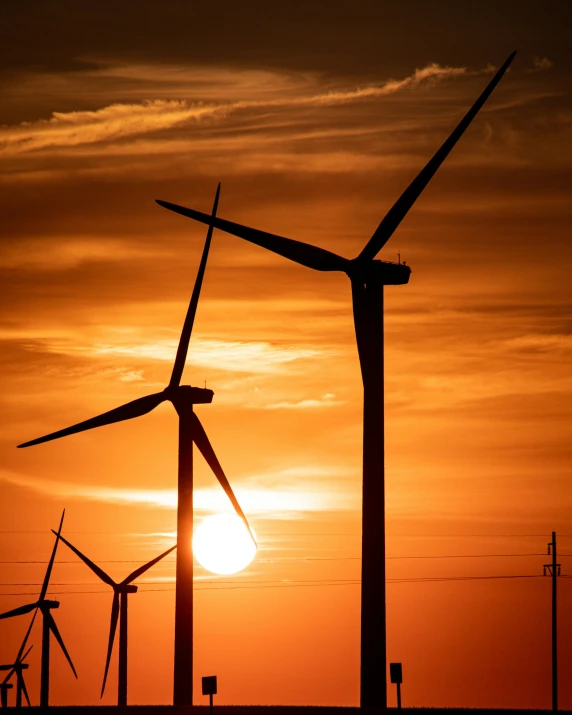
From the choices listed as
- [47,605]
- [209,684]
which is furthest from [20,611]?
[209,684]

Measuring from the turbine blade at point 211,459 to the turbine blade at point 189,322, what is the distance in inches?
113

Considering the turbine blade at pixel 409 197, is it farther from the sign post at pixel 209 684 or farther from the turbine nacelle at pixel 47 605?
the turbine nacelle at pixel 47 605

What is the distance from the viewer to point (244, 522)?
100m

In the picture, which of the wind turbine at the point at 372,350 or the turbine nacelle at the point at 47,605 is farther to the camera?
the turbine nacelle at the point at 47,605

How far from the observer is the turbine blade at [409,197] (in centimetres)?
8350

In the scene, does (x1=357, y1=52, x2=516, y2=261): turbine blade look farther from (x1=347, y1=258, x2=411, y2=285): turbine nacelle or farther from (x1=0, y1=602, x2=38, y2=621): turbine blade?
(x1=0, y1=602, x2=38, y2=621): turbine blade

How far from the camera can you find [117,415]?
4193 inches

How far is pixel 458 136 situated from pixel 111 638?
5597cm

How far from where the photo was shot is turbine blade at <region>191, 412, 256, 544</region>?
101 m

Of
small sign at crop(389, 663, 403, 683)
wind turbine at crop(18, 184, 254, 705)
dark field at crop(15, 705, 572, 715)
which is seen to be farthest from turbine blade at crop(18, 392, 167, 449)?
small sign at crop(389, 663, 403, 683)

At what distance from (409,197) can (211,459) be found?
25819 millimetres

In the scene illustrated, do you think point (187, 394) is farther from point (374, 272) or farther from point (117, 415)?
point (374, 272)

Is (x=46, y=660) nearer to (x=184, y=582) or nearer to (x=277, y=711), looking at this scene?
(x=184, y=582)

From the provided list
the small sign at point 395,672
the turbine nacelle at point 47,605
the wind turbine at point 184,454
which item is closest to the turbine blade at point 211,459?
the wind turbine at point 184,454
